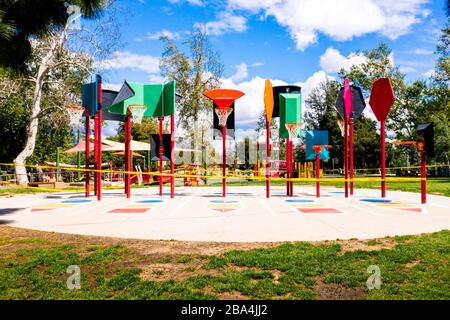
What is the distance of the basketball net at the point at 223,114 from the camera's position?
591 inches

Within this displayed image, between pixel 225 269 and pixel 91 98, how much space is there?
12490mm

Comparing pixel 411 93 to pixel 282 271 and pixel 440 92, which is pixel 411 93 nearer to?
pixel 440 92

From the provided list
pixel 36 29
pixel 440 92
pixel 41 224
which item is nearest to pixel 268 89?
pixel 36 29

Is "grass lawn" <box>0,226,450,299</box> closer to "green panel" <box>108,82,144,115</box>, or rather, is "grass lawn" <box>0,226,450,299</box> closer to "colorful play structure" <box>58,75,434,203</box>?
"colorful play structure" <box>58,75,434,203</box>

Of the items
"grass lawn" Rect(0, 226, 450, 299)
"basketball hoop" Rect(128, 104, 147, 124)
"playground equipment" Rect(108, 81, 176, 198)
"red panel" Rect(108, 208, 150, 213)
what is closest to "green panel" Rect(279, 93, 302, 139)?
"playground equipment" Rect(108, 81, 176, 198)

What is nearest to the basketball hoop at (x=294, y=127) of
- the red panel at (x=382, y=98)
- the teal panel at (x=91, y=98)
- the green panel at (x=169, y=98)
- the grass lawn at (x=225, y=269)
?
the red panel at (x=382, y=98)

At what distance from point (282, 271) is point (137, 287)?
1.88m

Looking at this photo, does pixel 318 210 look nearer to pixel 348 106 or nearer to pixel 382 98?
pixel 348 106

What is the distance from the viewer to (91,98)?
1524 cm

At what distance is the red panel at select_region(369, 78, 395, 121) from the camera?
47.2 feet

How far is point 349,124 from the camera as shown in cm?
1578

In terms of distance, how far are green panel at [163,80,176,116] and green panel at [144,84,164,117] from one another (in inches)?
8.1

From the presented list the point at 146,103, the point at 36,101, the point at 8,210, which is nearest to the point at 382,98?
the point at 146,103
